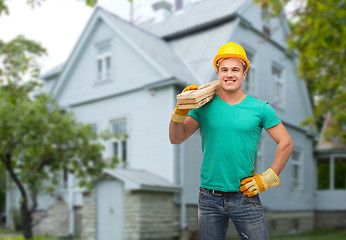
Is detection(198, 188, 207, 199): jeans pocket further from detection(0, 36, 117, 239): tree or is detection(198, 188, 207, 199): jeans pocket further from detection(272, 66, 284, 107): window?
detection(272, 66, 284, 107): window

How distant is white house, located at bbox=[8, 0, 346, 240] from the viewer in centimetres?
1406

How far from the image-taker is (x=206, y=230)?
80.7 inches

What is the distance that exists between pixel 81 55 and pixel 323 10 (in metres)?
11.1

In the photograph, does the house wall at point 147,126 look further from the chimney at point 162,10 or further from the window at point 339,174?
the window at point 339,174

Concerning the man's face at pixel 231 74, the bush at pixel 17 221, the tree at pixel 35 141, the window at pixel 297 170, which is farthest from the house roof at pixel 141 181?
the man's face at pixel 231 74

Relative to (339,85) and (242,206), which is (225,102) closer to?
(242,206)

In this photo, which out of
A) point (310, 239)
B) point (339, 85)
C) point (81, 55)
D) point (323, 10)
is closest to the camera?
point (323, 10)

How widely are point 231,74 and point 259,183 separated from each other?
0.50 metres

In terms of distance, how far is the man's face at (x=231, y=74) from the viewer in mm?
1958

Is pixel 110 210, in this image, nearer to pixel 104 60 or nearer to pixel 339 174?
pixel 104 60

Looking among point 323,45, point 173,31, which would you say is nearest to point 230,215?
point 323,45

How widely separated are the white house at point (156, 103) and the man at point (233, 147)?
10.1 meters

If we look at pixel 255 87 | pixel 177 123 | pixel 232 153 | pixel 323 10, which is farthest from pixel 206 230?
pixel 255 87

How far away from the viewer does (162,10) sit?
2117cm
